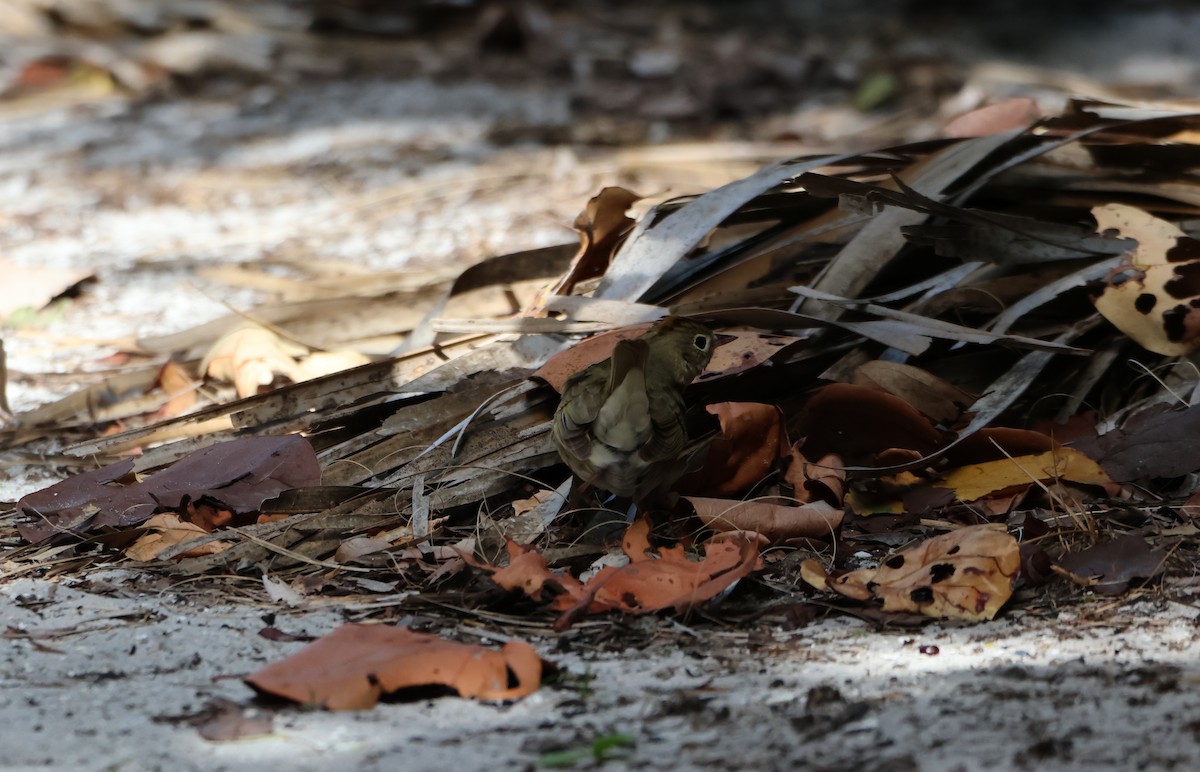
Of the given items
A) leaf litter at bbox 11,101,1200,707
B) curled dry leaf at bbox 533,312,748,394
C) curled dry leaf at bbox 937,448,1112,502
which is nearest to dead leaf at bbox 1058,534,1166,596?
leaf litter at bbox 11,101,1200,707

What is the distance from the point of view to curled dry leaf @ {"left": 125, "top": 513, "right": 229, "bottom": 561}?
102 inches

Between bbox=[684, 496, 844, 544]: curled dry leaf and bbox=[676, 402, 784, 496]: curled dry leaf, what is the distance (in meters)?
0.16

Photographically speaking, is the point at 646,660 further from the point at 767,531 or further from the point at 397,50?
the point at 397,50

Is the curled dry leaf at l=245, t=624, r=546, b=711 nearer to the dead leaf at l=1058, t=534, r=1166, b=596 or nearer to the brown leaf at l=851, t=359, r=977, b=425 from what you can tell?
the dead leaf at l=1058, t=534, r=1166, b=596

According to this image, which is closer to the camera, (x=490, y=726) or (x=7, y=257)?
(x=490, y=726)

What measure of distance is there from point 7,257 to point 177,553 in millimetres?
3037

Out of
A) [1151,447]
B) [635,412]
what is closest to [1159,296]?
[1151,447]

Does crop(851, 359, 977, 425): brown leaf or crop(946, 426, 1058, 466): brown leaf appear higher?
crop(851, 359, 977, 425): brown leaf

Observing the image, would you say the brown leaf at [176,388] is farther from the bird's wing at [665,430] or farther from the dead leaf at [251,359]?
the bird's wing at [665,430]

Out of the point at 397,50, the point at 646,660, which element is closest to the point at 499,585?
the point at 646,660

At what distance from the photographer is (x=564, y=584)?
233 centimetres

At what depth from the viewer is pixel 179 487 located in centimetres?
276

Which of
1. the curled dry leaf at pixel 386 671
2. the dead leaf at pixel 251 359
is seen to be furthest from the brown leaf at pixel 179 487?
the curled dry leaf at pixel 386 671

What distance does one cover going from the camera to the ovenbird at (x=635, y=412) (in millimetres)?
2451
